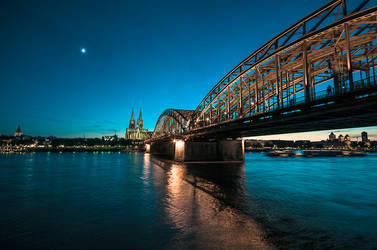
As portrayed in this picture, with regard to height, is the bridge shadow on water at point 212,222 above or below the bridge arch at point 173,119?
below

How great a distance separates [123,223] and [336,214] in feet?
42.0

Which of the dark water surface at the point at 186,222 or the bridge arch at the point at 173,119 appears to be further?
the bridge arch at the point at 173,119

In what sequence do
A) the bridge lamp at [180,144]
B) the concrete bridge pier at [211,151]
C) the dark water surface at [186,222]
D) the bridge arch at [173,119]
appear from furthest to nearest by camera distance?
the bridge arch at [173,119] → the bridge lamp at [180,144] → the concrete bridge pier at [211,151] → the dark water surface at [186,222]

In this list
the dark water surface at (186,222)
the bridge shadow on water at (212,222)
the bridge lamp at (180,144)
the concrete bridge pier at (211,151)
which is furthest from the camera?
the bridge lamp at (180,144)

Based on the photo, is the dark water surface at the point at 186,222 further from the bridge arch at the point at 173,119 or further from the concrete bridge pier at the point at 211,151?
the bridge arch at the point at 173,119

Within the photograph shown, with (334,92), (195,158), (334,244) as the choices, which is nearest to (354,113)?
(334,92)

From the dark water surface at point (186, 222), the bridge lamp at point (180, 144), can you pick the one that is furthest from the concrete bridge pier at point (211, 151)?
the dark water surface at point (186, 222)

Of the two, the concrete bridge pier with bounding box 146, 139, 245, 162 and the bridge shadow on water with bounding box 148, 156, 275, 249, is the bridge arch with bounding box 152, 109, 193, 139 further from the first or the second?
the bridge shadow on water with bounding box 148, 156, 275, 249

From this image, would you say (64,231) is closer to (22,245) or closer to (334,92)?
(22,245)

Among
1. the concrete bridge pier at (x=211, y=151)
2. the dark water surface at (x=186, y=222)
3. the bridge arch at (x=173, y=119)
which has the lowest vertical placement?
the dark water surface at (x=186, y=222)

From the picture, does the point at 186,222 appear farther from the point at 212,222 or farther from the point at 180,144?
the point at 180,144

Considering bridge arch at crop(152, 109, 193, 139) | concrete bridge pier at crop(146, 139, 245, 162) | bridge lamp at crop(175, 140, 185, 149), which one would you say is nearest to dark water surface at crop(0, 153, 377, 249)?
concrete bridge pier at crop(146, 139, 245, 162)

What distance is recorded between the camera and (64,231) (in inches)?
374

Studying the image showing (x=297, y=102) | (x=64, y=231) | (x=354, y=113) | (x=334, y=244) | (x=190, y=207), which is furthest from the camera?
(x=297, y=102)
